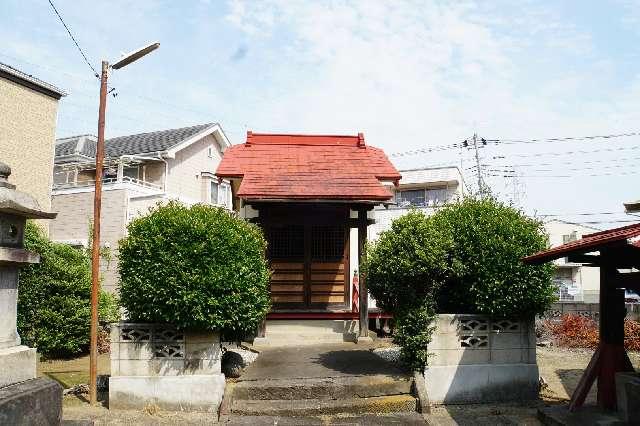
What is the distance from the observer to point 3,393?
5582 mm

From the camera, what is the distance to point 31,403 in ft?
19.0

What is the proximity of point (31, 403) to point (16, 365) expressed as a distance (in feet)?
1.71

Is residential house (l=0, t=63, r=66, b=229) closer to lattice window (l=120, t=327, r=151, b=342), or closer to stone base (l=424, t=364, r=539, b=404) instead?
lattice window (l=120, t=327, r=151, b=342)

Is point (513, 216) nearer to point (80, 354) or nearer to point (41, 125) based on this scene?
point (80, 354)

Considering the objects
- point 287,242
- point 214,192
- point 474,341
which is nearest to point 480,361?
point 474,341

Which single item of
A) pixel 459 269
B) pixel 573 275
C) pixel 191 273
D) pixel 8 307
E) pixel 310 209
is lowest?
pixel 573 275

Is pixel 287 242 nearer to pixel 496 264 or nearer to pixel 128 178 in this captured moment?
pixel 496 264

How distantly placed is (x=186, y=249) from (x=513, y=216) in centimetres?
599

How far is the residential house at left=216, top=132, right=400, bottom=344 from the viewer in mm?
12852

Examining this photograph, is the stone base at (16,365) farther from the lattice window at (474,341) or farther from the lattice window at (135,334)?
the lattice window at (474,341)

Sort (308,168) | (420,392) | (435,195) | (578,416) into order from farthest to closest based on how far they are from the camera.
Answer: (435,195), (308,168), (420,392), (578,416)

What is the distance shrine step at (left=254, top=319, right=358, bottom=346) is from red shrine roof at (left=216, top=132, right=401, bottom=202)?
3.24 metres

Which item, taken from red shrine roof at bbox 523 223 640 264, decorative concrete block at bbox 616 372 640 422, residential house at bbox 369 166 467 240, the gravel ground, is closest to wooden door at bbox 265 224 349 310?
the gravel ground

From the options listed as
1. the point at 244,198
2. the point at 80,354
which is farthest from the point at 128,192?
the point at 244,198
